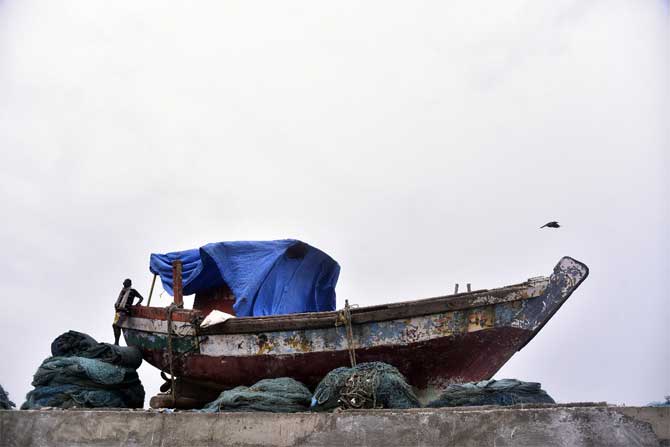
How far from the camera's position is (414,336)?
26.8 ft

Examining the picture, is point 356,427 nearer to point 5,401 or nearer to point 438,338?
point 438,338

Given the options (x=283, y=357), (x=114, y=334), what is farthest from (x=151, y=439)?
(x=114, y=334)

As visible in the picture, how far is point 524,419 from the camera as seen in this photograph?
15.4 ft

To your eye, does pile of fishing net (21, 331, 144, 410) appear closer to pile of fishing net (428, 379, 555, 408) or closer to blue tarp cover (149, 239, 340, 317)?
blue tarp cover (149, 239, 340, 317)

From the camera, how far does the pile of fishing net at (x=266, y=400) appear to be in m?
6.01

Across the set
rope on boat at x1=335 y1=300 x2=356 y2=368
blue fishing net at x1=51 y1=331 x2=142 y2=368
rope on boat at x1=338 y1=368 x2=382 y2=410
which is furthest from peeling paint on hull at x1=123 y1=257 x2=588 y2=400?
rope on boat at x1=338 y1=368 x2=382 y2=410

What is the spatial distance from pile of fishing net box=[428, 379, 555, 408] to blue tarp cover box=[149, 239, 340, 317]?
4457 mm

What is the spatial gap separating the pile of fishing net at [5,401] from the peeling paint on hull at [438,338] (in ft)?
10.1

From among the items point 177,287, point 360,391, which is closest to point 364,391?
point 360,391

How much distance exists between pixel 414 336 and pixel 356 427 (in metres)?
3.15

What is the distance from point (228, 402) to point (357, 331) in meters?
A: 2.56

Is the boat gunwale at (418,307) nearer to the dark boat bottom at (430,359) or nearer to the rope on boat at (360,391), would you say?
the dark boat bottom at (430,359)

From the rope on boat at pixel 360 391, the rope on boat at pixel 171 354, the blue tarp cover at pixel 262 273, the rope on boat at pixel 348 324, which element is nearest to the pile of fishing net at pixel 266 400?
the rope on boat at pixel 360 391

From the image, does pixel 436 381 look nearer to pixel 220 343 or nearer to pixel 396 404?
pixel 396 404
